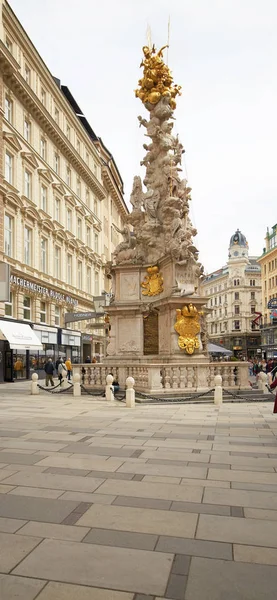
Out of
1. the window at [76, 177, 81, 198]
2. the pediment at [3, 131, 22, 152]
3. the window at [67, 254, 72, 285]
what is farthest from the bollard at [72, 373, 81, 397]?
the window at [76, 177, 81, 198]

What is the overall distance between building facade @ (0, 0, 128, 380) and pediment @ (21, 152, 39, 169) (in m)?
0.07

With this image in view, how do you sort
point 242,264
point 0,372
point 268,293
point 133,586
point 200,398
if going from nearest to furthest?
point 133,586
point 200,398
point 0,372
point 268,293
point 242,264

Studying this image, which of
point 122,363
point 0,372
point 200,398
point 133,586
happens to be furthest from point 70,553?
point 0,372

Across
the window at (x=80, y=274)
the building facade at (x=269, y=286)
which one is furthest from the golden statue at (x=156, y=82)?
the building facade at (x=269, y=286)

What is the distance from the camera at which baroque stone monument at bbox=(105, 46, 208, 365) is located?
1759 cm

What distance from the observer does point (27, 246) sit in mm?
32906

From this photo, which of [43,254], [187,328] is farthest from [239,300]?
[187,328]

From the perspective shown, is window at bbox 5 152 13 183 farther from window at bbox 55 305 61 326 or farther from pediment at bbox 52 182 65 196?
window at bbox 55 305 61 326

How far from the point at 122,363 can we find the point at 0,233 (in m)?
13.5

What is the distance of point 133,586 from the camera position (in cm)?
341

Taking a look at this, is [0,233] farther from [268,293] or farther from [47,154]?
[268,293]

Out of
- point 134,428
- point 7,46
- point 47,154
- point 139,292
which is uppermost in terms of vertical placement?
point 7,46

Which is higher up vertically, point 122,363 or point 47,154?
point 47,154

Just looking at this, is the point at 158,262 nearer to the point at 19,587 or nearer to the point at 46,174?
the point at 19,587
